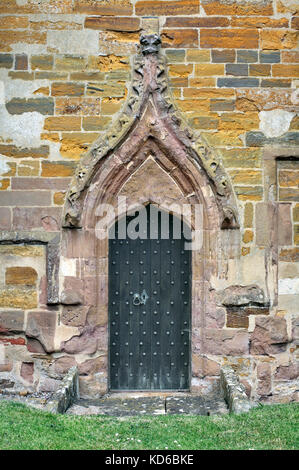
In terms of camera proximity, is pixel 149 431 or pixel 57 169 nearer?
pixel 149 431

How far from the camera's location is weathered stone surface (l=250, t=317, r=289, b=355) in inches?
266

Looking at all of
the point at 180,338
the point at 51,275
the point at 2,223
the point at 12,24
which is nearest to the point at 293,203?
the point at 180,338

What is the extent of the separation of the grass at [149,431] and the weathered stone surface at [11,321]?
43.9 inches

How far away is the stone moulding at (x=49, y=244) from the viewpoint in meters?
6.72

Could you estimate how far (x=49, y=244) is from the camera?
6754 millimetres

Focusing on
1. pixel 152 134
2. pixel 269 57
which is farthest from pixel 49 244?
pixel 269 57

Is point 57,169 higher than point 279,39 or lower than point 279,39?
lower

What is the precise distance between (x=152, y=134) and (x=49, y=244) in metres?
1.71

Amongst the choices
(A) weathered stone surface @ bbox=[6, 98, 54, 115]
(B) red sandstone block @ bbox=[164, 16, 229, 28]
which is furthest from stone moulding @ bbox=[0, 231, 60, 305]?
(B) red sandstone block @ bbox=[164, 16, 229, 28]

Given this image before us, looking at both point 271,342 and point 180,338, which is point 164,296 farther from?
point 271,342

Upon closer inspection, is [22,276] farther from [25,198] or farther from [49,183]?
[49,183]

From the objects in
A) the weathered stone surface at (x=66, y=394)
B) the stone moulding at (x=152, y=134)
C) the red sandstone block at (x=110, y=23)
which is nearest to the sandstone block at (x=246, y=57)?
the stone moulding at (x=152, y=134)

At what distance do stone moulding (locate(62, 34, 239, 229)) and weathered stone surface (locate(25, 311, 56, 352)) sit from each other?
105cm

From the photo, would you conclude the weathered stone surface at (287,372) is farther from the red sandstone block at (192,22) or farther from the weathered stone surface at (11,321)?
the red sandstone block at (192,22)
